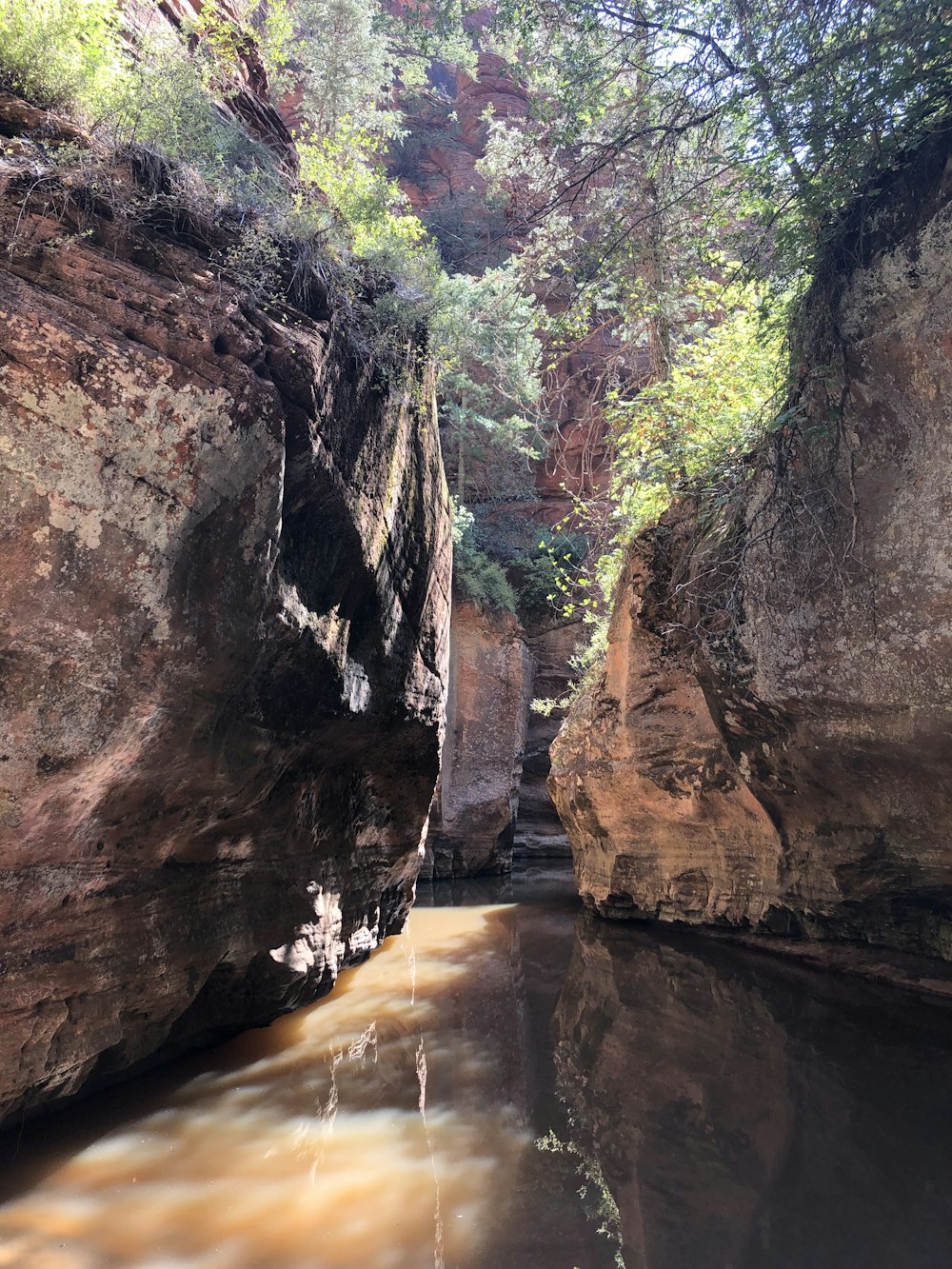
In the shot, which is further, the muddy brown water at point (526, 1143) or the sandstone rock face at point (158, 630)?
the sandstone rock face at point (158, 630)

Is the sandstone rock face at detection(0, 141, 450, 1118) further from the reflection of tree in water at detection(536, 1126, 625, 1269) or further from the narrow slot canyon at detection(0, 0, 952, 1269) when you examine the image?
the reflection of tree in water at detection(536, 1126, 625, 1269)

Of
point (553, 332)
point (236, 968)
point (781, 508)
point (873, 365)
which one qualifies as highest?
point (553, 332)

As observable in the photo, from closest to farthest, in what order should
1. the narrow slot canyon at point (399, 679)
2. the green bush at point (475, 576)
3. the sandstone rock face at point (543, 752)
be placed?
the narrow slot canyon at point (399, 679) < the green bush at point (475, 576) < the sandstone rock face at point (543, 752)

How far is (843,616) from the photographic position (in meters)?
4.87

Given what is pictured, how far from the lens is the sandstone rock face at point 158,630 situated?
11.6 feet

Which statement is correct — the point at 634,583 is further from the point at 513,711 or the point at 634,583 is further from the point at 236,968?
the point at 513,711

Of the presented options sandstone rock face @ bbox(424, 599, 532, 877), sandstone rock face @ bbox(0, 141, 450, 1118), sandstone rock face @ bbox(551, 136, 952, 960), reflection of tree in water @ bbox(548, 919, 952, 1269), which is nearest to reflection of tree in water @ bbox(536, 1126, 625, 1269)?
reflection of tree in water @ bbox(548, 919, 952, 1269)

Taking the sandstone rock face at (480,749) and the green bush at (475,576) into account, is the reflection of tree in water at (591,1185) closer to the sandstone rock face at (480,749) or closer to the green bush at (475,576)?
the sandstone rock face at (480,749)

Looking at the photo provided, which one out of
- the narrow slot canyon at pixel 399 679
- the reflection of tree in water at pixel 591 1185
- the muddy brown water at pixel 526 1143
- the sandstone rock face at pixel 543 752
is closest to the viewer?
the muddy brown water at pixel 526 1143

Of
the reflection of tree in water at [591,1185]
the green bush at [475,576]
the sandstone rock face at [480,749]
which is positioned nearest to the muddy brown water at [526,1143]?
the reflection of tree in water at [591,1185]

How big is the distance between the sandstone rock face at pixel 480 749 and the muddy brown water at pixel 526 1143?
25.0 ft

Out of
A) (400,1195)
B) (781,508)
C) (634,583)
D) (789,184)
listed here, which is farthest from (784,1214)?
(789,184)

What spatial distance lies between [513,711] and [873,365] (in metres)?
11.2

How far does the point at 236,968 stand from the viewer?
511 cm
